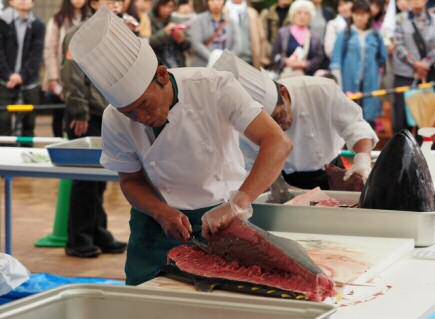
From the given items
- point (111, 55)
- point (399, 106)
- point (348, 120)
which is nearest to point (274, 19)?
point (399, 106)

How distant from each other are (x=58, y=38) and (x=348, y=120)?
4652 millimetres

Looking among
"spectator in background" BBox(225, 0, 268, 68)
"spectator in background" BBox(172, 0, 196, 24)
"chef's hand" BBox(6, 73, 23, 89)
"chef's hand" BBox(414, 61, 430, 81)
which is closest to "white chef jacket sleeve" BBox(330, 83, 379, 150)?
"chef's hand" BBox(6, 73, 23, 89)

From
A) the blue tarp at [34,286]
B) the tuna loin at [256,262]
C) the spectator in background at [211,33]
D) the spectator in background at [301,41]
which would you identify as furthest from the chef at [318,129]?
the spectator in background at [301,41]

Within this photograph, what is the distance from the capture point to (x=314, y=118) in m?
4.06

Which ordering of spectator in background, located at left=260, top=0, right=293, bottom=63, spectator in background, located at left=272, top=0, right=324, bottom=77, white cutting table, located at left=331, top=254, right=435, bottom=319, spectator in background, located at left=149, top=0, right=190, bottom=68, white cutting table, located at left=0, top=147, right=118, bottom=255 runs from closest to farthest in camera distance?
white cutting table, located at left=331, top=254, right=435, bottom=319 < white cutting table, located at left=0, top=147, right=118, bottom=255 < spectator in background, located at left=149, top=0, right=190, bottom=68 < spectator in background, located at left=272, top=0, right=324, bottom=77 < spectator in background, located at left=260, top=0, right=293, bottom=63

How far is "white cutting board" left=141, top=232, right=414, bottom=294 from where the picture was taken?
93.7 inches

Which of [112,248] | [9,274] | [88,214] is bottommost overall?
[112,248]

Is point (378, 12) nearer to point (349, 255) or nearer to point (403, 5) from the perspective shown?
point (403, 5)

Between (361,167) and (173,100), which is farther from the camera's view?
(361,167)

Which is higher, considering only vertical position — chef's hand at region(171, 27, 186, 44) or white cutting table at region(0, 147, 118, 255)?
chef's hand at region(171, 27, 186, 44)

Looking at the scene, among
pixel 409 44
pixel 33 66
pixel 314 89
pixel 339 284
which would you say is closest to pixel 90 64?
pixel 339 284

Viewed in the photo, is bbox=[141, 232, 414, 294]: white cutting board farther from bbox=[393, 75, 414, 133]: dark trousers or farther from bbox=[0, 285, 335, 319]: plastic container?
bbox=[393, 75, 414, 133]: dark trousers

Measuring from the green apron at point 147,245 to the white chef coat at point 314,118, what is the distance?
3.58 ft

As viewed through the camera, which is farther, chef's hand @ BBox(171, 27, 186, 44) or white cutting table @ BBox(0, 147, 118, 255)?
chef's hand @ BBox(171, 27, 186, 44)
